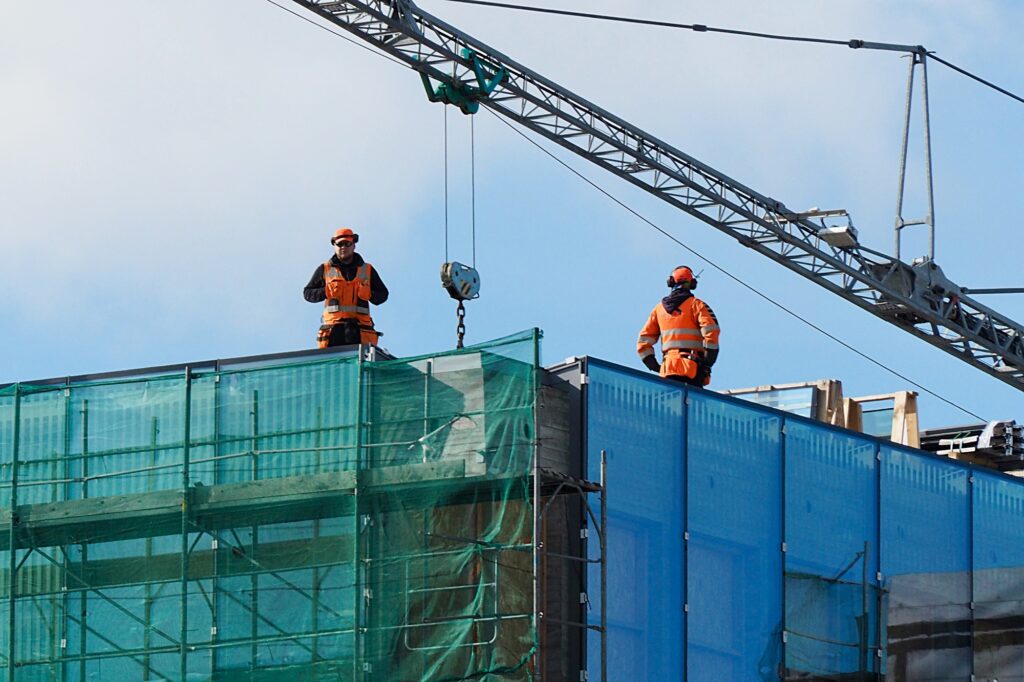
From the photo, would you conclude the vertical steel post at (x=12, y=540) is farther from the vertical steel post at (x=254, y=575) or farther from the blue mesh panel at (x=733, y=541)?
the blue mesh panel at (x=733, y=541)

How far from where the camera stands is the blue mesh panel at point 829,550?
3378cm

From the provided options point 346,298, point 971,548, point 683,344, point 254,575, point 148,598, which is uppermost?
point 346,298

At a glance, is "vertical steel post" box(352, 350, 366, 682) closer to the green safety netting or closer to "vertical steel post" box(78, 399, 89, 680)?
the green safety netting

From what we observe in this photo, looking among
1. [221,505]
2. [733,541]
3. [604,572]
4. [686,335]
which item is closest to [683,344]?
[686,335]

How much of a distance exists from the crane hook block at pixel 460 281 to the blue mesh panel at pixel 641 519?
13.3ft

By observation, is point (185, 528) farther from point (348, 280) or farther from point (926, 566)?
point (926, 566)

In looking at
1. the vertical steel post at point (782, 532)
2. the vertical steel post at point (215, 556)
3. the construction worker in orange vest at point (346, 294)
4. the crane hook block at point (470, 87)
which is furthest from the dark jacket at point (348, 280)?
the crane hook block at point (470, 87)

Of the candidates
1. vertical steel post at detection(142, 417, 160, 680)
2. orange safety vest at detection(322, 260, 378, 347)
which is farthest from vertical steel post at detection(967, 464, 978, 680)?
vertical steel post at detection(142, 417, 160, 680)

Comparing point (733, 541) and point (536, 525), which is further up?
point (733, 541)

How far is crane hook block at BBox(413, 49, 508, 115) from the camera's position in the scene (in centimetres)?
4288

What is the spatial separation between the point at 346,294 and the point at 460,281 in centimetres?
181

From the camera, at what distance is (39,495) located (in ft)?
106

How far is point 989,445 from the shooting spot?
40.8m

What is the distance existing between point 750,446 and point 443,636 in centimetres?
635
